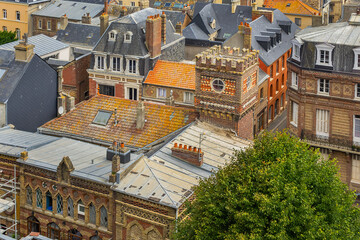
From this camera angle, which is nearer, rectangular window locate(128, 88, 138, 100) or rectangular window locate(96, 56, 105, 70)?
rectangular window locate(128, 88, 138, 100)

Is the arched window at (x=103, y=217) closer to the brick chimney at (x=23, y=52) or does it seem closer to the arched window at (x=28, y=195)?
the arched window at (x=28, y=195)

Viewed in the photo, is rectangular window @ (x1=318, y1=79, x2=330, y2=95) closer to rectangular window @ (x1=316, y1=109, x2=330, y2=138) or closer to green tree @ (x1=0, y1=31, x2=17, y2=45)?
rectangular window @ (x1=316, y1=109, x2=330, y2=138)

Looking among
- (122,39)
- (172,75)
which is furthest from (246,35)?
(122,39)

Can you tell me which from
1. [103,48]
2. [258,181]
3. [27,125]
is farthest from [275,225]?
[103,48]

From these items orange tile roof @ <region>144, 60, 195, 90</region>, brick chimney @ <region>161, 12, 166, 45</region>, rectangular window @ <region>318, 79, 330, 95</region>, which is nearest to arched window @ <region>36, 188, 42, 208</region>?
rectangular window @ <region>318, 79, 330, 95</region>

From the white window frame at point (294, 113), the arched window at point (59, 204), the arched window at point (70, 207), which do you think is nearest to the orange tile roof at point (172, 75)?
the white window frame at point (294, 113)
